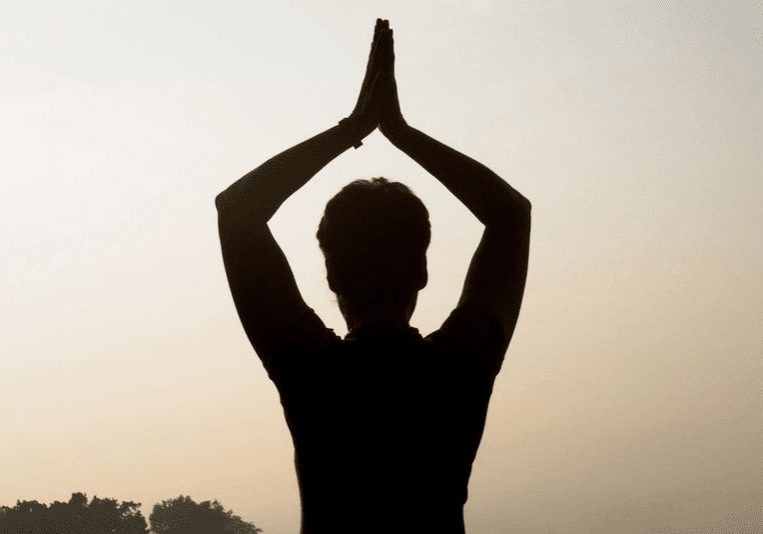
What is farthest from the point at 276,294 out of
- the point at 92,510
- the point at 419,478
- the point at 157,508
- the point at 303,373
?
the point at 157,508

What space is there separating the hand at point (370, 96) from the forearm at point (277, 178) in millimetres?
205

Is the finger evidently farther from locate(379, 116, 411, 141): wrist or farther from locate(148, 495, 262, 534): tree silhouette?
locate(148, 495, 262, 534): tree silhouette

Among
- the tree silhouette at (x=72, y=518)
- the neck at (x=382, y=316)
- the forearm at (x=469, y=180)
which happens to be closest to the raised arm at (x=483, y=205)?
the forearm at (x=469, y=180)

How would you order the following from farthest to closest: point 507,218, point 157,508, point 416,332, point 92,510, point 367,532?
1. point 157,508
2. point 92,510
3. point 507,218
4. point 416,332
5. point 367,532

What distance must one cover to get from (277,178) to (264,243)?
1.01 feet

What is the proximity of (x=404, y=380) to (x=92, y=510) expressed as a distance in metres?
105

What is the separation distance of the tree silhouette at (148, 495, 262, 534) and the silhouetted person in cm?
12156

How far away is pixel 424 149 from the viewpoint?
3584 mm

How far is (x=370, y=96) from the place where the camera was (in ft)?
12.3

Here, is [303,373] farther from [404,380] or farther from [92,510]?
[92,510]

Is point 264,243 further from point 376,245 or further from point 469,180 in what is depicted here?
point 469,180

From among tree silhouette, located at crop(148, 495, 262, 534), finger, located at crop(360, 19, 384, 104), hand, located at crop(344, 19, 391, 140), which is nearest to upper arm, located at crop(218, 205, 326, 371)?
hand, located at crop(344, 19, 391, 140)

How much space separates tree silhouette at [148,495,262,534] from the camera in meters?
120

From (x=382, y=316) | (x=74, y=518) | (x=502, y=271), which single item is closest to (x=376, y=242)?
(x=382, y=316)
